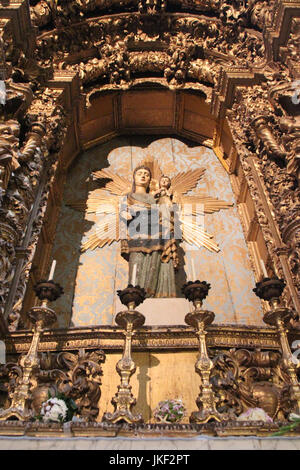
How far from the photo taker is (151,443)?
2156mm

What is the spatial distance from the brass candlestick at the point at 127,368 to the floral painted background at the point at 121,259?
195 cm

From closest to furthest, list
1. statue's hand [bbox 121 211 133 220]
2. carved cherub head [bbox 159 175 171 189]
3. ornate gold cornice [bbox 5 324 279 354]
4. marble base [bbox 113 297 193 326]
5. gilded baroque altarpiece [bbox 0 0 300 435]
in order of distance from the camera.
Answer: gilded baroque altarpiece [bbox 0 0 300 435] < ornate gold cornice [bbox 5 324 279 354] < marble base [bbox 113 297 193 326] < statue's hand [bbox 121 211 133 220] < carved cherub head [bbox 159 175 171 189]

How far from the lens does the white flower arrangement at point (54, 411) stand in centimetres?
288

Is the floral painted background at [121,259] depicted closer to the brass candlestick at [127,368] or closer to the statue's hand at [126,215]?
the statue's hand at [126,215]

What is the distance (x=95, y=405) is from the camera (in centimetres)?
373

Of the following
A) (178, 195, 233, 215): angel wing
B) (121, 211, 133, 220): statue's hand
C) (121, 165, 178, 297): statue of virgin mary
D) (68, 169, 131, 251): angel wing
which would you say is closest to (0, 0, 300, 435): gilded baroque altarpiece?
(178, 195, 233, 215): angel wing

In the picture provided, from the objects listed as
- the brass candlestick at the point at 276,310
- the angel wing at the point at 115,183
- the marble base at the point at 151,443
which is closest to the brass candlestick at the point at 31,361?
the marble base at the point at 151,443

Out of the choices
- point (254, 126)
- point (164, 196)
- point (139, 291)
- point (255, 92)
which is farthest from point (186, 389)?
point (255, 92)

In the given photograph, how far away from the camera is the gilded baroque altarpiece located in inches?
152

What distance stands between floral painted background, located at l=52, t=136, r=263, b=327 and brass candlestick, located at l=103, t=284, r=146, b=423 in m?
1.95

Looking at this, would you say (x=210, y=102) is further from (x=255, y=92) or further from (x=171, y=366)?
(x=171, y=366)

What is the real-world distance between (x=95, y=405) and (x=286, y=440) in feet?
6.55

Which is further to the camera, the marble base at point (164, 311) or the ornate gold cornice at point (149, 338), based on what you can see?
the marble base at point (164, 311)

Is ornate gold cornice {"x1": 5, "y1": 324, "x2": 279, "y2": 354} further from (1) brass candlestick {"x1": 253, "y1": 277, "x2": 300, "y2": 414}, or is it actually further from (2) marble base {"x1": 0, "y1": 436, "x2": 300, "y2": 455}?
(2) marble base {"x1": 0, "y1": 436, "x2": 300, "y2": 455}
